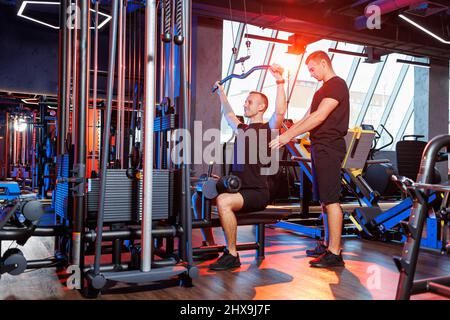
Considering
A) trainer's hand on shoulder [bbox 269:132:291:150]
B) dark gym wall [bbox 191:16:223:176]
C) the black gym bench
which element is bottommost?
the black gym bench

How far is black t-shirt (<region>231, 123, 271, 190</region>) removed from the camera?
123 inches

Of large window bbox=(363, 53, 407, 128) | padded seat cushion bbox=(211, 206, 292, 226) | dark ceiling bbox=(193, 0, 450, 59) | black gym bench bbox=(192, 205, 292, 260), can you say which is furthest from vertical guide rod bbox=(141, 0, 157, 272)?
large window bbox=(363, 53, 407, 128)

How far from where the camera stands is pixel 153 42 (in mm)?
2361

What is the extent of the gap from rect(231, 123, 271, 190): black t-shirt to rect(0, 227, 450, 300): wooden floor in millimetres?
627

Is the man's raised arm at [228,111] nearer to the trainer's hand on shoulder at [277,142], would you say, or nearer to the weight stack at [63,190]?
the trainer's hand on shoulder at [277,142]

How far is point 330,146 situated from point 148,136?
1477 mm

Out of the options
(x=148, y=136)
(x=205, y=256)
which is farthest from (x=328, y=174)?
(x=148, y=136)

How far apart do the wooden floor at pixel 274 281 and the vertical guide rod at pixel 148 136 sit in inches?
10.9

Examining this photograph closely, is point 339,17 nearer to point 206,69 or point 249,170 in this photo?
point 206,69

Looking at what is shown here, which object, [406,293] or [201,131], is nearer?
[406,293]

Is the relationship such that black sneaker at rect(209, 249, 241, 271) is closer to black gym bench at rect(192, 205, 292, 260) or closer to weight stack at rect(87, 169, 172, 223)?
black gym bench at rect(192, 205, 292, 260)

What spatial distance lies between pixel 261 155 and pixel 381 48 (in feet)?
26.6
